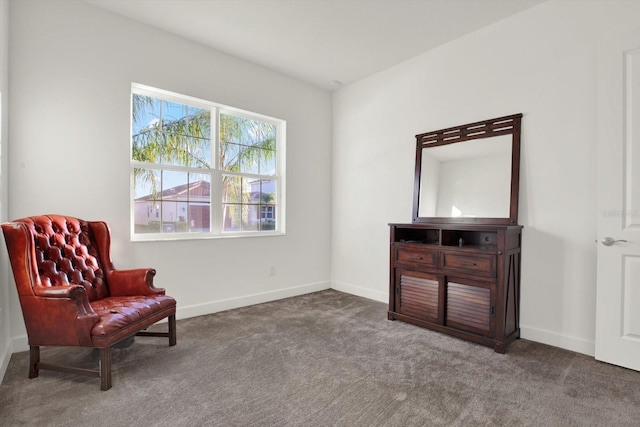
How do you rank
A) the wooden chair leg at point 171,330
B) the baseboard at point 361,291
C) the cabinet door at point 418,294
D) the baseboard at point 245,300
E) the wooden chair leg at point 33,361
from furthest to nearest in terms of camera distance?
the baseboard at point 361,291
the baseboard at point 245,300
the cabinet door at point 418,294
the wooden chair leg at point 171,330
the wooden chair leg at point 33,361

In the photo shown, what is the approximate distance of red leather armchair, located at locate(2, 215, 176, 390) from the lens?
1966 mm

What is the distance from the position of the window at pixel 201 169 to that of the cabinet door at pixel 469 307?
2235 millimetres

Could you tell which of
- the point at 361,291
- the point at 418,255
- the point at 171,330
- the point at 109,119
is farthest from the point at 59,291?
the point at 361,291

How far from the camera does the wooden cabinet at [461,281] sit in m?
2.61

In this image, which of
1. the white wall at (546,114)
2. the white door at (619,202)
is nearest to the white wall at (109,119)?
the white wall at (546,114)

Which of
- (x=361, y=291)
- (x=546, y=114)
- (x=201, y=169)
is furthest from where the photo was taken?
(x=361, y=291)

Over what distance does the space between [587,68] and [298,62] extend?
275cm

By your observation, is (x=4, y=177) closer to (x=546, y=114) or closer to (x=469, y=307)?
(x=469, y=307)

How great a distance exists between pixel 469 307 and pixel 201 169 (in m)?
2.97

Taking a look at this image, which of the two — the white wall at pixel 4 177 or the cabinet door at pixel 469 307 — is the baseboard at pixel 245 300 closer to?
the white wall at pixel 4 177

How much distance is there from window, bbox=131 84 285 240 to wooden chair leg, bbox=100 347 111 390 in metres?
1.37

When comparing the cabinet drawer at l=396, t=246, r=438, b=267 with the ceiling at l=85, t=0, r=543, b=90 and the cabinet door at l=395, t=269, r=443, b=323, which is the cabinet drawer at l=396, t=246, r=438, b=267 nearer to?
the cabinet door at l=395, t=269, r=443, b=323

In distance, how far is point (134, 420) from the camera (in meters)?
1.67

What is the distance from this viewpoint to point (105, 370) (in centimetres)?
195
